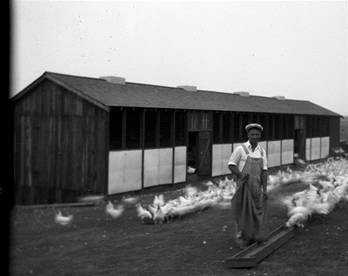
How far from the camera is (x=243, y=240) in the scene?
8.49 meters

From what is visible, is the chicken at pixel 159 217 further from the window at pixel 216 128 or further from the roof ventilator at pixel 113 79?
the window at pixel 216 128

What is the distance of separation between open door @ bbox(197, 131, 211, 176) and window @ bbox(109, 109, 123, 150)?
6.11m

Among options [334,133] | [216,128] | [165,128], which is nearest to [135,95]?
[165,128]

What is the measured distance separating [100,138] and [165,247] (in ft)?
29.2

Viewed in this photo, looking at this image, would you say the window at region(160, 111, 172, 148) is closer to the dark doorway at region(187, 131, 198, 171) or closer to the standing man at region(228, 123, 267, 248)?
the dark doorway at region(187, 131, 198, 171)

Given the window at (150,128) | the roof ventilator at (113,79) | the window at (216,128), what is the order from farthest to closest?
the window at (216,128), the roof ventilator at (113,79), the window at (150,128)

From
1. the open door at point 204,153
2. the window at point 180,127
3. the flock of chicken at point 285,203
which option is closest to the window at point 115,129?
the window at point 180,127

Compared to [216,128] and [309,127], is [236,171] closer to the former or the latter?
[216,128]

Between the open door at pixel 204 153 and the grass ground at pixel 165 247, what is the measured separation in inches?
427

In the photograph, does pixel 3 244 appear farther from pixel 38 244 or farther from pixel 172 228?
pixel 172 228

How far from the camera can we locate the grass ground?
296 inches

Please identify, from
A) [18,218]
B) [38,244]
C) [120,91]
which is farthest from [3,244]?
[120,91]

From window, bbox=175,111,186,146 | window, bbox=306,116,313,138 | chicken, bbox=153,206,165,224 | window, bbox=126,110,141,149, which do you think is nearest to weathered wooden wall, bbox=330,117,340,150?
window, bbox=306,116,313,138

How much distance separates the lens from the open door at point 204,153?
2341cm
